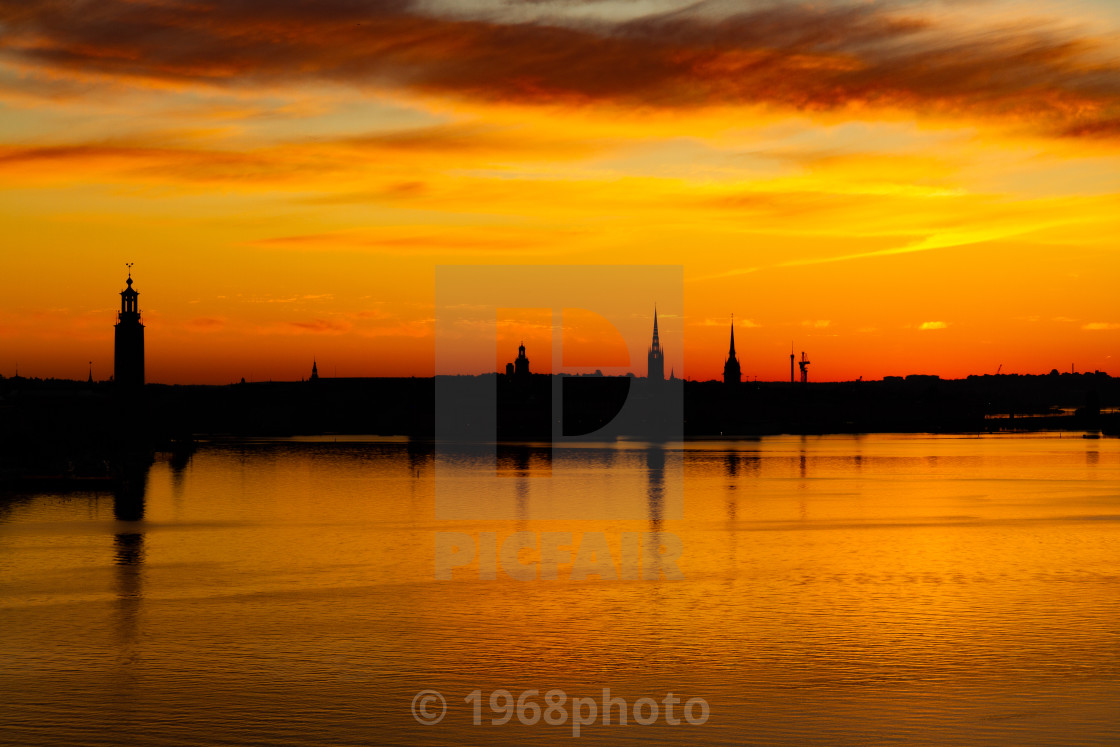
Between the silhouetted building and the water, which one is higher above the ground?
the silhouetted building

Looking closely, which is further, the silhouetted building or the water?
the silhouetted building

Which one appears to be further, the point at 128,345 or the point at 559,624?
the point at 128,345

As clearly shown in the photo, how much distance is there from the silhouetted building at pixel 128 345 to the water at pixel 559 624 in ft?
200

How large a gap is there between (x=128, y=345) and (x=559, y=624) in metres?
106

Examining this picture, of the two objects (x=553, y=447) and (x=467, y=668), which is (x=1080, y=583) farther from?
(x=553, y=447)

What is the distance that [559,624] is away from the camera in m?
30.5

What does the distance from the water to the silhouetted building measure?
60869 mm

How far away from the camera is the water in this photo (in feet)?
71.3

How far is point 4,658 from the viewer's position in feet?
85.6

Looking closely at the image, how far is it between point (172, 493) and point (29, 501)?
29.6ft

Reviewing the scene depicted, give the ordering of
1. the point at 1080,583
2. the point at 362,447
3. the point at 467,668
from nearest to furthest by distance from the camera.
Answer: the point at 467,668
the point at 1080,583
the point at 362,447

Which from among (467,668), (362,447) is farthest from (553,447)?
(467,668)

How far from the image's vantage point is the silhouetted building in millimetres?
125625

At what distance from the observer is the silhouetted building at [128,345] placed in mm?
125625
